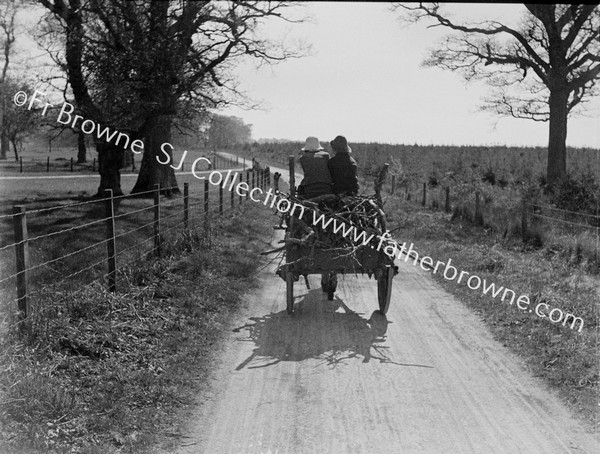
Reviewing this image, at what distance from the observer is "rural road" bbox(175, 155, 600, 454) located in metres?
4.19

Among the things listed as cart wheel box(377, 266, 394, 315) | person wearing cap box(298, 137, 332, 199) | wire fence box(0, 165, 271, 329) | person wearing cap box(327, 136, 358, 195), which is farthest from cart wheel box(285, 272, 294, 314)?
wire fence box(0, 165, 271, 329)

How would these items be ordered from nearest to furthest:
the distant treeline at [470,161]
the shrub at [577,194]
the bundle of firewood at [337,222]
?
the bundle of firewood at [337,222], the shrub at [577,194], the distant treeline at [470,161]

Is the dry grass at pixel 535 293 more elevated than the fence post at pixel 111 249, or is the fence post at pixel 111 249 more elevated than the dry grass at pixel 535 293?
the fence post at pixel 111 249

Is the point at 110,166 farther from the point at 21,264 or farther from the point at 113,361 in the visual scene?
the point at 113,361

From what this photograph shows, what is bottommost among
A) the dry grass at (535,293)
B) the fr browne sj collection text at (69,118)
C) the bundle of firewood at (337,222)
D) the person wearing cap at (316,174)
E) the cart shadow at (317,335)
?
the cart shadow at (317,335)

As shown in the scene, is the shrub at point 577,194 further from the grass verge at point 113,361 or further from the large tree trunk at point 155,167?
the large tree trunk at point 155,167

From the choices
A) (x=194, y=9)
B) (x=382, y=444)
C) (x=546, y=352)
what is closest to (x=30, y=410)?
(x=382, y=444)

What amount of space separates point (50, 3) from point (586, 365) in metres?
7.25

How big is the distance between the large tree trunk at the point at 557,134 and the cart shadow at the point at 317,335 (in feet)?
42.4

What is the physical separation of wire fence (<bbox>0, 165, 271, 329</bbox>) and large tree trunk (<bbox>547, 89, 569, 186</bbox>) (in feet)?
33.2

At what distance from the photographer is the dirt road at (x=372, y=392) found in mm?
4188

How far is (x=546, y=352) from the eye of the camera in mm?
6191

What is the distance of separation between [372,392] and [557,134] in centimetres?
1600

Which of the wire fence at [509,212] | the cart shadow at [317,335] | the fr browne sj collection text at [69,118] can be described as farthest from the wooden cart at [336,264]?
the fr browne sj collection text at [69,118]
